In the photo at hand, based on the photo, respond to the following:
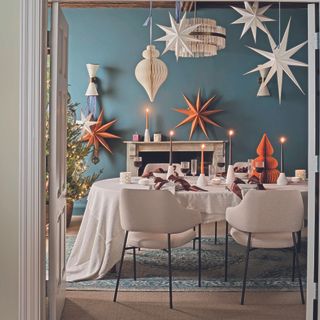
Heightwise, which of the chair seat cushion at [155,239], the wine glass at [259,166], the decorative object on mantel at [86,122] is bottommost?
the chair seat cushion at [155,239]

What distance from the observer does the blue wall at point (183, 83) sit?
758 cm

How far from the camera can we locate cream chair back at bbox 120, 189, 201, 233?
367 cm

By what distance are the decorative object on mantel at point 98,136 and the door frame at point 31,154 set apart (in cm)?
475

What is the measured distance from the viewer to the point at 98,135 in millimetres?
7562

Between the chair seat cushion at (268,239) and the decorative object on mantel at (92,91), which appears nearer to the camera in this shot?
the chair seat cushion at (268,239)

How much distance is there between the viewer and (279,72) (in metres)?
4.00

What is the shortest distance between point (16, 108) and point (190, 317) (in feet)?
5.81

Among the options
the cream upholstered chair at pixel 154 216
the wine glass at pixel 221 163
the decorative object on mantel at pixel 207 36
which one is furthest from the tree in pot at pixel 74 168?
the cream upholstered chair at pixel 154 216

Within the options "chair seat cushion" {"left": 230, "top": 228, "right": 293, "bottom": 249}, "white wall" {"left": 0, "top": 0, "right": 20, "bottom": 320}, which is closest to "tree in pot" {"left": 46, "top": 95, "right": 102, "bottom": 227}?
"chair seat cushion" {"left": 230, "top": 228, "right": 293, "bottom": 249}

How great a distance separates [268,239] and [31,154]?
1.86 meters

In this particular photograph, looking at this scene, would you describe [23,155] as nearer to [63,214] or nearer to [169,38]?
[63,214]

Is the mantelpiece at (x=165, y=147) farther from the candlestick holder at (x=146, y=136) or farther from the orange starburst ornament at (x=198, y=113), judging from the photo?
the orange starburst ornament at (x=198, y=113)

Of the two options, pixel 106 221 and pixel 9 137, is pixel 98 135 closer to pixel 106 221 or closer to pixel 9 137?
pixel 106 221

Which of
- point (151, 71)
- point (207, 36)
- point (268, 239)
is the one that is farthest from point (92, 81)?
point (268, 239)
